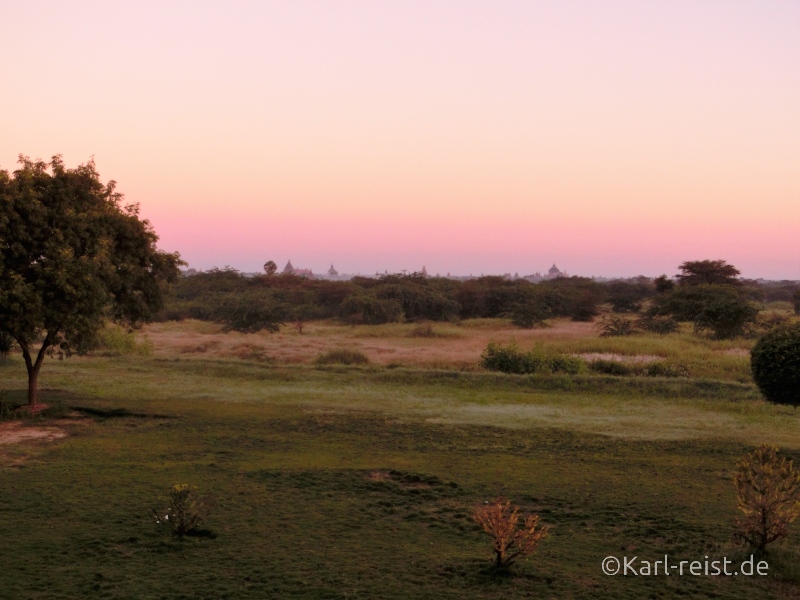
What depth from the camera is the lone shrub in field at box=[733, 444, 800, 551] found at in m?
7.69

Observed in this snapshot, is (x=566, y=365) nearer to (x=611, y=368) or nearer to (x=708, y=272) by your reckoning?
(x=611, y=368)

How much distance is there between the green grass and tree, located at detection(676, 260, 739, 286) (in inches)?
1843

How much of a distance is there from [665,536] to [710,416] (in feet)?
36.1

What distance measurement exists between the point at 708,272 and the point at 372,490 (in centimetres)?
6157

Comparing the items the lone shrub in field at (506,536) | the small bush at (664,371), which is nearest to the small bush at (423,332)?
the small bush at (664,371)

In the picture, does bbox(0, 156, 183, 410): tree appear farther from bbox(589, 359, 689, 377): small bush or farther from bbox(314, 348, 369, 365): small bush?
bbox(589, 359, 689, 377): small bush

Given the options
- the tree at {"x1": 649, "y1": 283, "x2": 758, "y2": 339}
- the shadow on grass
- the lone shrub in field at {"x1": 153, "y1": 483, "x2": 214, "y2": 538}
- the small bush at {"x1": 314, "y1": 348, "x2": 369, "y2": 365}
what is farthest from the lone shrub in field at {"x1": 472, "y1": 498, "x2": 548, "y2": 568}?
the tree at {"x1": 649, "y1": 283, "x2": 758, "y2": 339}

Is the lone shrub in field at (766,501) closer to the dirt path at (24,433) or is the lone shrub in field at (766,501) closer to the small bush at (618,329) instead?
the dirt path at (24,433)

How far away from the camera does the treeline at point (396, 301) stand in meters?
55.8

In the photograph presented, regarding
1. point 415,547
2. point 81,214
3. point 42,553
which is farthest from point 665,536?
point 81,214

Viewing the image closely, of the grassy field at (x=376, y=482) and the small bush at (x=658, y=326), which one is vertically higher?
the small bush at (x=658, y=326)

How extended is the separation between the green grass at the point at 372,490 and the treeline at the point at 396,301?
115ft

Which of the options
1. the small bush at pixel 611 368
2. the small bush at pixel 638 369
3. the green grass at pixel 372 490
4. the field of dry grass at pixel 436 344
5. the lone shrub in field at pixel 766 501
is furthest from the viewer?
the field of dry grass at pixel 436 344

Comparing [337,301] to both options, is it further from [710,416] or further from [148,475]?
[148,475]
